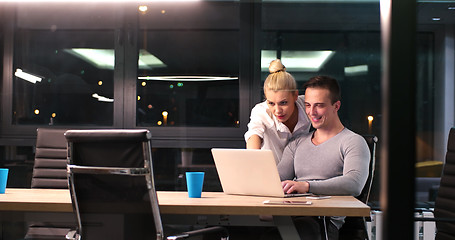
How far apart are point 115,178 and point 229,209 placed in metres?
0.47

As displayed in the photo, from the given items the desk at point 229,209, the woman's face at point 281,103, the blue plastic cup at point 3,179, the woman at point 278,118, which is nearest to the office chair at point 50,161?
the blue plastic cup at point 3,179

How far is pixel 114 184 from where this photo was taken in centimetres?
221

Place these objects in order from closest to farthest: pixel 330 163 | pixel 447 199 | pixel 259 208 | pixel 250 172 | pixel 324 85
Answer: pixel 259 208, pixel 250 172, pixel 447 199, pixel 330 163, pixel 324 85

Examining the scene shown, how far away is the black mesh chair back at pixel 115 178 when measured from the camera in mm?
2137

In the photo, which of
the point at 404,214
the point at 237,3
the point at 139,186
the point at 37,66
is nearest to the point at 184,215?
the point at 139,186

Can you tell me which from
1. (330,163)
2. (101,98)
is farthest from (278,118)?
(101,98)

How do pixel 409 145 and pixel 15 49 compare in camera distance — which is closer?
pixel 409 145

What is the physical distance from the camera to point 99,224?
2.28 meters

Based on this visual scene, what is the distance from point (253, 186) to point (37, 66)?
3.05m

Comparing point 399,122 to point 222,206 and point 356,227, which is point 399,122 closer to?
point 222,206

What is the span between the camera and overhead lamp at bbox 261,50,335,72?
4.86 m

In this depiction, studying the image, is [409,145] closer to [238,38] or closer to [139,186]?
[139,186]

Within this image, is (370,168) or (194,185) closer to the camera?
(194,185)

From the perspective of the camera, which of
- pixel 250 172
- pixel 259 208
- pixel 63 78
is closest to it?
pixel 259 208
